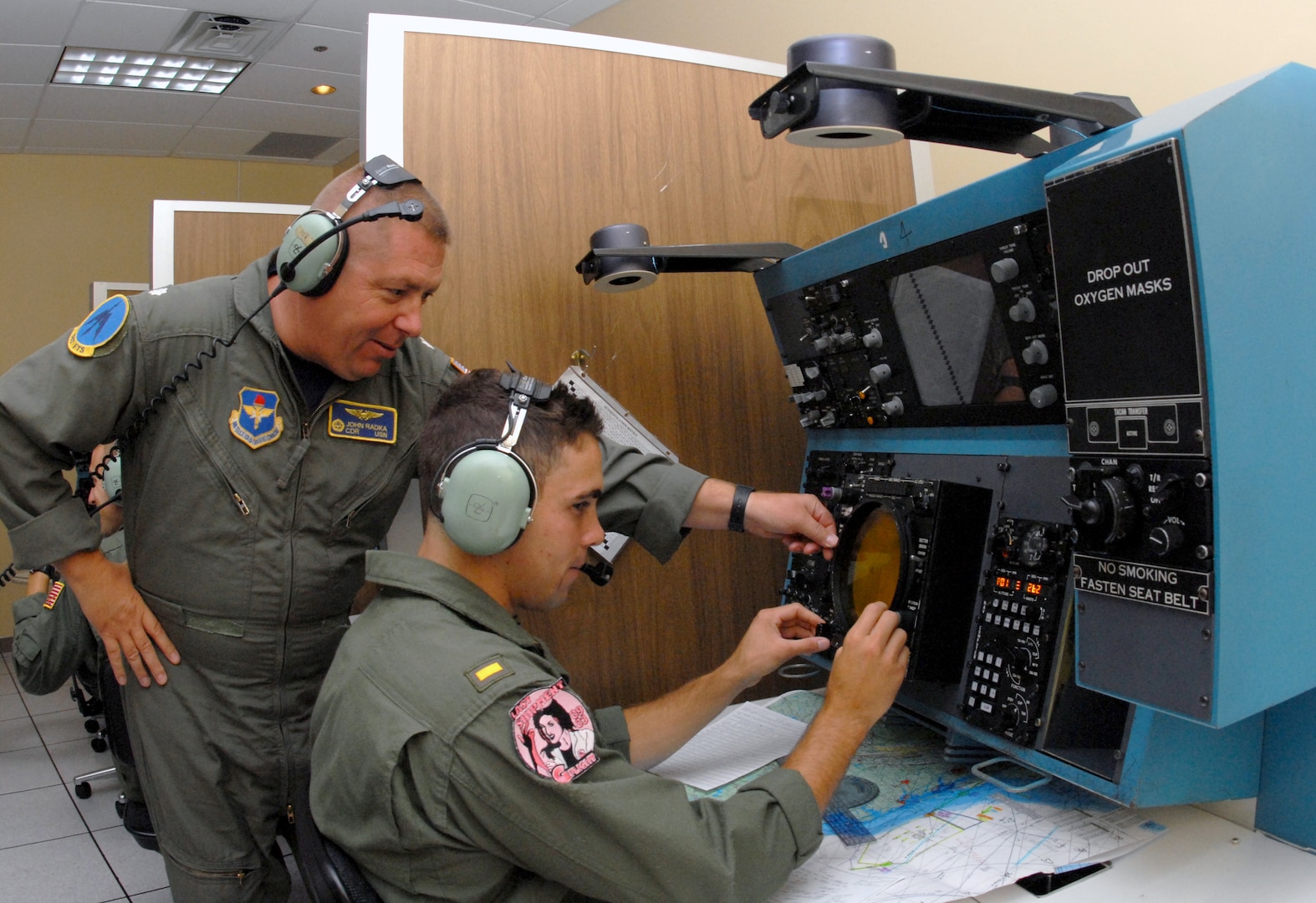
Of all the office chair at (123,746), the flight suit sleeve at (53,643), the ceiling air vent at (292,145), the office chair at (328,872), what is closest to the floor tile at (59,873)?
the flight suit sleeve at (53,643)

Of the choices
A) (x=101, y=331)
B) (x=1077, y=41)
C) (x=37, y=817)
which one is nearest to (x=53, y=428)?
(x=101, y=331)

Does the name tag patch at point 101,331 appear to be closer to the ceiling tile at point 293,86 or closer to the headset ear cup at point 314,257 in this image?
the headset ear cup at point 314,257

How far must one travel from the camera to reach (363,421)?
1689 mm

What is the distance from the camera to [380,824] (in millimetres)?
1073

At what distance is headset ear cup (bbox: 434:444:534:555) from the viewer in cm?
116

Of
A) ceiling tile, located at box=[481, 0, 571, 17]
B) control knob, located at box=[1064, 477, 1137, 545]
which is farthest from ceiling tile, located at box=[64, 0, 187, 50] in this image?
control knob, located at box=[1064, 477, 1137, 545]

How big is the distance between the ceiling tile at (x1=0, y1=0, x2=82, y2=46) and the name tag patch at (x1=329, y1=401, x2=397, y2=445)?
4229 millimetres

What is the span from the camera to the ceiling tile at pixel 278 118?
21.2 ft

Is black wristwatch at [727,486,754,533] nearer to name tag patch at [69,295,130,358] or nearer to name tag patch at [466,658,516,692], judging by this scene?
name tag patch at [466,658,516,692]

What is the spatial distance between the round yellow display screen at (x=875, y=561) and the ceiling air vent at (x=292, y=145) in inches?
264

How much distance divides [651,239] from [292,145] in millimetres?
6407

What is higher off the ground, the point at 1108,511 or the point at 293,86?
the point at 293,86

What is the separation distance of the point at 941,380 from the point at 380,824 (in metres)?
1.02

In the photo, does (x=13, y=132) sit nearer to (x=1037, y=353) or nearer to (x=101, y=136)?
(x=101, y=136)
